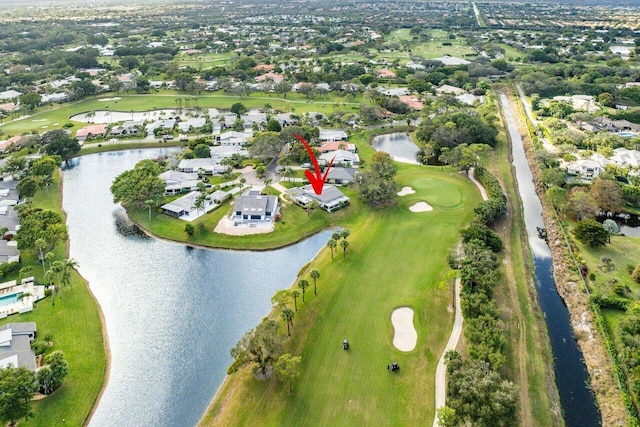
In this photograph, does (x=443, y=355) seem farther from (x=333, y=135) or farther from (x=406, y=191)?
(x=333, y=135)

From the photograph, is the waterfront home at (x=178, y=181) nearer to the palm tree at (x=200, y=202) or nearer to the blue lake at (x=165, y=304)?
the palm tree at (x=200, y=202)

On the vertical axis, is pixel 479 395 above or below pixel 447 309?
above

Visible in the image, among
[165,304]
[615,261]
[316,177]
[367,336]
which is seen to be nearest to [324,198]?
[316,177]

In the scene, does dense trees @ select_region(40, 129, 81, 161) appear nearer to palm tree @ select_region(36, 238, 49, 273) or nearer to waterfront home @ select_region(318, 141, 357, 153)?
palm tree @ select_region(36, 238, 49, 273)

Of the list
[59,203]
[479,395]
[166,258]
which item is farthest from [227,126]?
[479,395]

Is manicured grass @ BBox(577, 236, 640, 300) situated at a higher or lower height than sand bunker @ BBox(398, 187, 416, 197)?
higher

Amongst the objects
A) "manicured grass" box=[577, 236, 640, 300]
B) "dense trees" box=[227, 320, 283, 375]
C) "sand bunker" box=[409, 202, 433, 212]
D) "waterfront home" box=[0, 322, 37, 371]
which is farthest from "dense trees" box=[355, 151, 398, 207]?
"waterfront home" box=[0, 322, 37, 371]

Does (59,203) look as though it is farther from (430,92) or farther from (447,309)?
(430,92)
